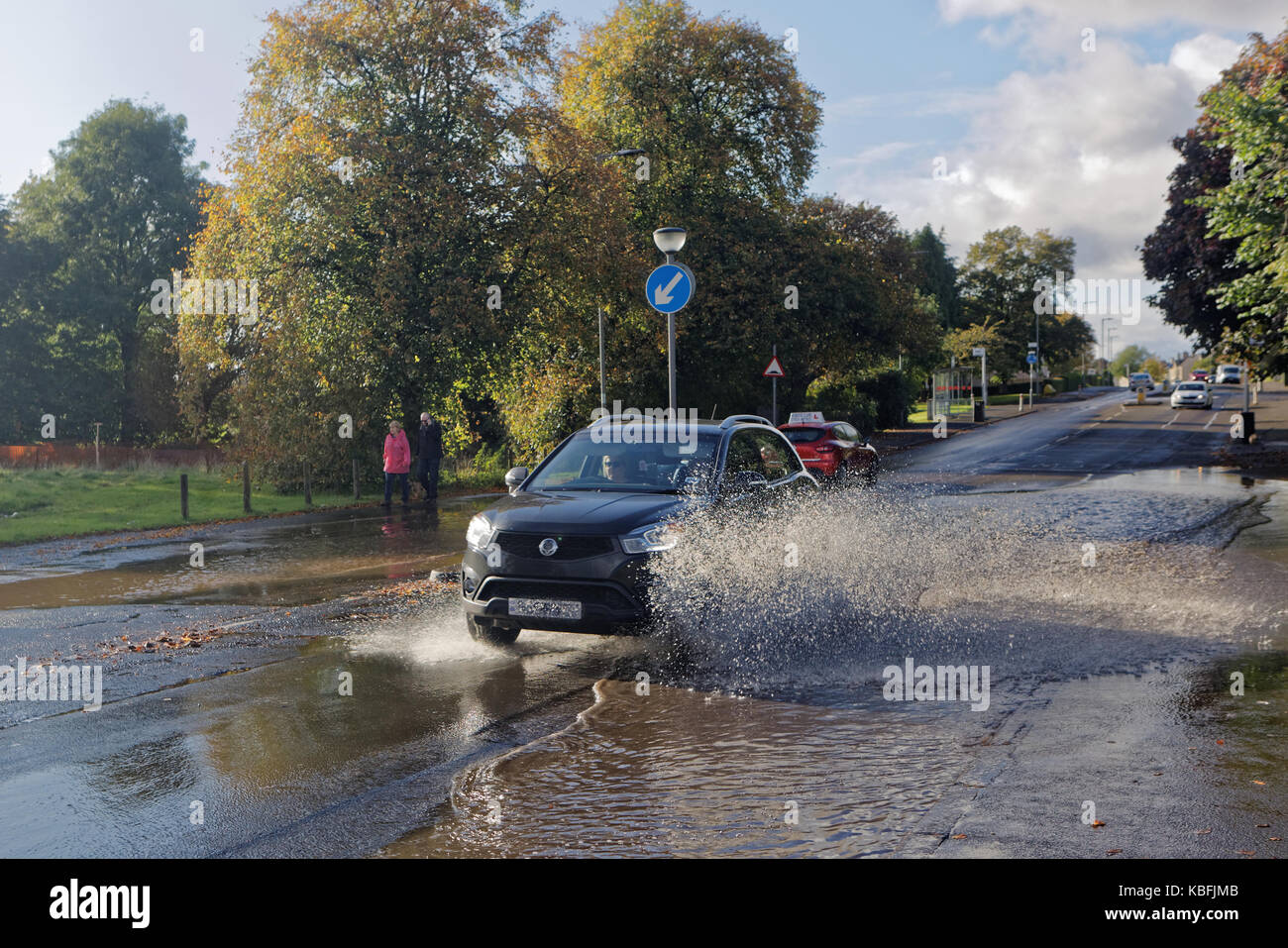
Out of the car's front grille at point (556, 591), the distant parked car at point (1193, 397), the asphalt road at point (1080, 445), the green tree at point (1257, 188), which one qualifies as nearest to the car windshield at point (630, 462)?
the car's front grille at point (556, 591)

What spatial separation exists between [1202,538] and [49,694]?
13481 mm

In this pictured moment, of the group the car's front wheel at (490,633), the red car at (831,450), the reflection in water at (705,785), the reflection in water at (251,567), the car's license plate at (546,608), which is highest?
the red car at (831,450)

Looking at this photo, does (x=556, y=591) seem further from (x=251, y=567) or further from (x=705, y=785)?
(x=251, y=567)

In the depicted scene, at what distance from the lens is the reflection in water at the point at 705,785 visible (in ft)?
14.6

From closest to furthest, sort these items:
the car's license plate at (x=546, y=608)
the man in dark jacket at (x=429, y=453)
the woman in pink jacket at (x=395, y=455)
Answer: the car's license plate at (x=546, y=608) < the woman in pink jacket at (x=395, y=455) < the man in dark jacket at (x=429, y=453)

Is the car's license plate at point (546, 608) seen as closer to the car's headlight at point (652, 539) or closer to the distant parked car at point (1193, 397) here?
the car's headlight at point (652, 539)

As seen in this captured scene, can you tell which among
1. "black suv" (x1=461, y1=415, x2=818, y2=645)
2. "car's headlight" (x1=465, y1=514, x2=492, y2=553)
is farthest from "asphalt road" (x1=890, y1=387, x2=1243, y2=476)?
"car's headlight" (x1=465, y1=514, x2=492, y2=553)

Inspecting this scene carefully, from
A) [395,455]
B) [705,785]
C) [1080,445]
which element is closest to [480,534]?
[705,785]

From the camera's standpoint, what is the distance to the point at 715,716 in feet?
21.3

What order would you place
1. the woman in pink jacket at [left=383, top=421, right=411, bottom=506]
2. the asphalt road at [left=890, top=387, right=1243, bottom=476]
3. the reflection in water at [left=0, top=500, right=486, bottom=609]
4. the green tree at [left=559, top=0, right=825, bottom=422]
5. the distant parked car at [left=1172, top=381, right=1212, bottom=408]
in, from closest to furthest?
1. the reflection in water at [left=0, top=500, right=486, bottom=609]
2. the woman in pink jacket at [left=383, top=421, right=411, bottom=506]
3. the asphalt road at [left=890, top=387, right=1243, bottom=476]
4. the green tree at [left=559, top=0, right=825, bottom=422]
5. the distant parked car at [left=1172, top=381, right=1212, bottom=408]

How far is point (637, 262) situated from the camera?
28781 mm

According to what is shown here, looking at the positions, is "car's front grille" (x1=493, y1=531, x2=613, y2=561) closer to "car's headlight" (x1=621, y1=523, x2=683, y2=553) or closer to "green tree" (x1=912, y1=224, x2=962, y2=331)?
"car's headlight" (x1=621, y1=523, x2=683, y2=553)

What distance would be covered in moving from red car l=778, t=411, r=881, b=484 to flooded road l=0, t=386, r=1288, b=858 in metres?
10.7

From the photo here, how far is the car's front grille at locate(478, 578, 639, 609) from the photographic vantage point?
7.57m
